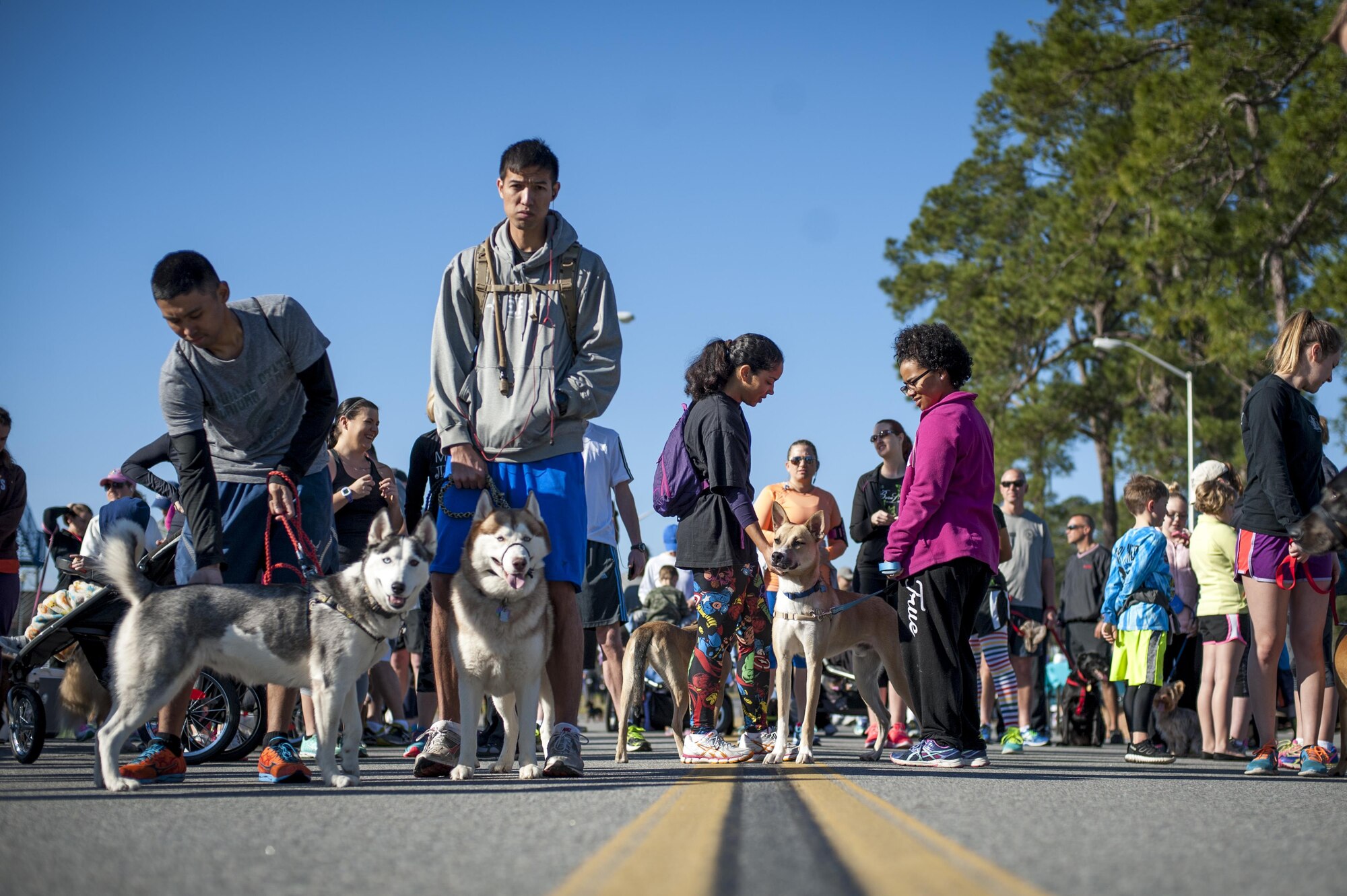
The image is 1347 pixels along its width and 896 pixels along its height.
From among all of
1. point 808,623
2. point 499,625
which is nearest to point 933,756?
point 808,623

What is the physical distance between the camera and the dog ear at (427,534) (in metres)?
5.98

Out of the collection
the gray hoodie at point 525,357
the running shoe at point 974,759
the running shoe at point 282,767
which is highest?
the gray hoodie at point 525,357

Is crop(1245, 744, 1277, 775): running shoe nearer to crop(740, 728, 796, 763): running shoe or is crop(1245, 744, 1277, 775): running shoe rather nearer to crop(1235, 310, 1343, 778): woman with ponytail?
crop(1235, 310, 1343, 778): woman with ponytail

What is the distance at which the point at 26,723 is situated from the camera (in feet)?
26.9

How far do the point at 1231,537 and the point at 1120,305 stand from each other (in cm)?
2725

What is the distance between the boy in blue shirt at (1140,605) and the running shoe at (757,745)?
9.67 feet

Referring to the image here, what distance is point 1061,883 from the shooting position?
322 cm

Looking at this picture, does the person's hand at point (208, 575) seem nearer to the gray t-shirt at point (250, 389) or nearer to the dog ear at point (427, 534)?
the gray t-shirt at point (250, 389)

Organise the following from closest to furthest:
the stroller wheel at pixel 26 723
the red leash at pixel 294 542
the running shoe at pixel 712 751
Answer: the red leash at pixel 294 542 → the running shoe at pixel 712 751 → the stroller wheel at pixel 26 723

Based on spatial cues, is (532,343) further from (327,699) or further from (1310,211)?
(1310,211)

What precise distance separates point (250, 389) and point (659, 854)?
3.68 metres

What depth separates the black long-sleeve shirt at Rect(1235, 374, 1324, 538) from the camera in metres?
7.36

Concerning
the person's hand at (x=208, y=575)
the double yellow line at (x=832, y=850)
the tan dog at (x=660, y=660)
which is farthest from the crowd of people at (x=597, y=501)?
the double yellow line at (x=832, y=850)

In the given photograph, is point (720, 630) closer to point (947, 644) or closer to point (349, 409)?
Result: point (947, 644)
